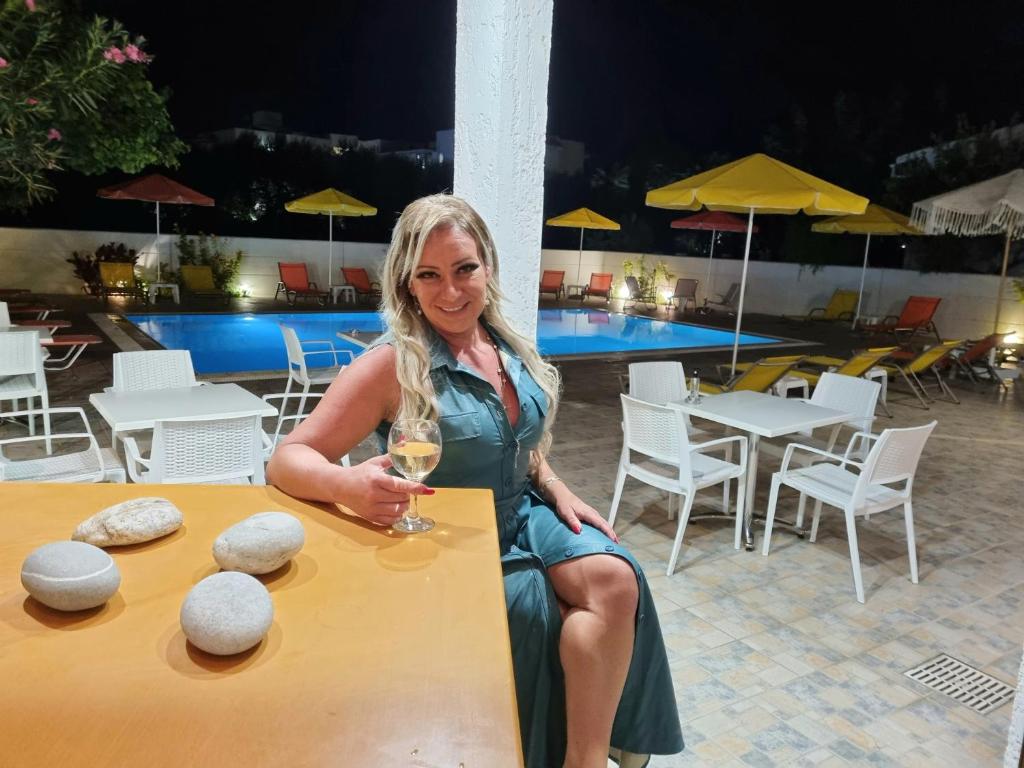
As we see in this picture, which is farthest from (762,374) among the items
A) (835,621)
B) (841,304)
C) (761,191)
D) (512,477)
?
(841,304)

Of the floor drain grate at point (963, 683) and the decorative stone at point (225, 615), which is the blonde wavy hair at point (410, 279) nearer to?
the decorative stone at point (225, 615)

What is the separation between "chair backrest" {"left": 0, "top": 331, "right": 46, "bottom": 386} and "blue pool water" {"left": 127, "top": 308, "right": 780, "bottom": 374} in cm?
405

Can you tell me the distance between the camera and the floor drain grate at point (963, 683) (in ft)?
8.16

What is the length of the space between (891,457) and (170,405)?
11.2ft

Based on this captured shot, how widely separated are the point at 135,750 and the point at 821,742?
221 cm

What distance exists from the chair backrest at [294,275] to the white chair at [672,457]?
12520mm

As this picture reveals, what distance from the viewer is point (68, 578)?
0.91 metres

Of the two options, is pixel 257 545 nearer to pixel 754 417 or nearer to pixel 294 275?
pixel 754 417

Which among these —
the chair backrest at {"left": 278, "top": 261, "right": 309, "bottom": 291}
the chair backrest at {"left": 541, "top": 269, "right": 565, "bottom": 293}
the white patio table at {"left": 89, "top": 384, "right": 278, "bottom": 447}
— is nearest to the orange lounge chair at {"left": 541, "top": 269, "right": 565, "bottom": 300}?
the chair backrest at {"left": 541, "top": 269, "right": 565, "bottom": 293}

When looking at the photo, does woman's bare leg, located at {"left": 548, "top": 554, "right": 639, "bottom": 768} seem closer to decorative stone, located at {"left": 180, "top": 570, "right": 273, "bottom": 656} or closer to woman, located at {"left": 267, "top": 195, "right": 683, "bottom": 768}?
woman, located at {"left": 267, "top": 195, "right": 683, "bottom": 768}

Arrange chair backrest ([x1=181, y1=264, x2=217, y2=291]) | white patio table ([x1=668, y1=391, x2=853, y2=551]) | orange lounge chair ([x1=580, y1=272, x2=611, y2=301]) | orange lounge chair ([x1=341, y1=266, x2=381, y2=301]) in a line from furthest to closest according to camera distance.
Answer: orange lounge chair ([x1=580, y1=272, x2=611, y2=301]) → orange lounge chair ([x1=341, y1=266, x2=381, y2=301]) → chair backrest ([x1=181, y1=264, x2=217, y2=291]) → white patio table ([x1=668, y1=391, x2=853, y2=551])

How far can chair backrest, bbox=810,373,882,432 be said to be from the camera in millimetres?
4258

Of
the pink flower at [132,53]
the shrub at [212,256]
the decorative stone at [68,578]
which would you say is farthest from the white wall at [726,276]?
the decorative stone at [68,578]

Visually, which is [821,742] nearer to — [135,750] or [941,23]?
[135,750]
